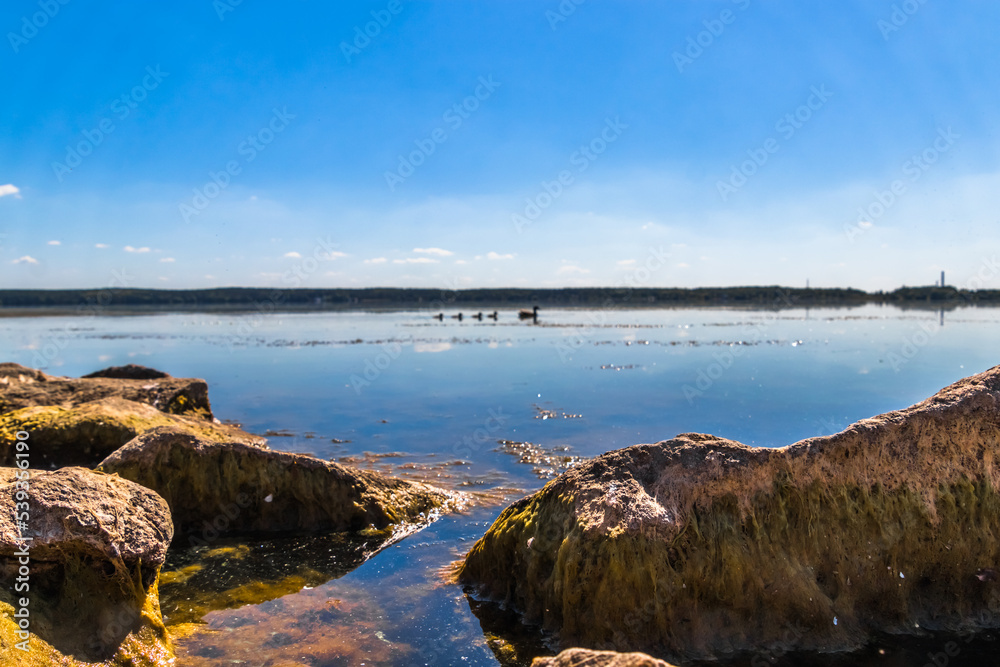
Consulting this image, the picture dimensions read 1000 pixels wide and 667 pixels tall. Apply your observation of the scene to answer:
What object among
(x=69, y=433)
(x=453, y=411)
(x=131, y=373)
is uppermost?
(x=131, y=373)

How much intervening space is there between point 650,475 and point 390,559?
349cm

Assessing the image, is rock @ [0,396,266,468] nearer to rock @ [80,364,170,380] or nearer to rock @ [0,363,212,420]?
rock @ [0,363,212,420]

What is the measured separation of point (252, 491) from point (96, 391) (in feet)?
18.3

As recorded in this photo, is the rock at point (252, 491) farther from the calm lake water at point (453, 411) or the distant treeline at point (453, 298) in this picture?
the distant treeline at point (453, 298)

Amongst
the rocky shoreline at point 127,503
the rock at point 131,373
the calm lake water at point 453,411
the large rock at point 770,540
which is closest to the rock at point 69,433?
the rocky shoreline at point 127,503

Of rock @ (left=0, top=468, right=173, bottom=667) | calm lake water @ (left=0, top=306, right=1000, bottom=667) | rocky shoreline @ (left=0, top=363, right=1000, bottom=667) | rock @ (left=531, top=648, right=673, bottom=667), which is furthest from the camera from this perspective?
calm lake water @ (left=0, top=306, right=1000, bottom=667)

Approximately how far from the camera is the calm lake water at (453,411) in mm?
6035

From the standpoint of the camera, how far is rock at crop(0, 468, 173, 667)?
463 centimetres

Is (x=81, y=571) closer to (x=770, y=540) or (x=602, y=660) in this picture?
→ (x=602, y=660)

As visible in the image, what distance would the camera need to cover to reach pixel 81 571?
503 centimetres

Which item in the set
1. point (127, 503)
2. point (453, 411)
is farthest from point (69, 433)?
point (453, 411)

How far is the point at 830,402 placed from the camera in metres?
17.6

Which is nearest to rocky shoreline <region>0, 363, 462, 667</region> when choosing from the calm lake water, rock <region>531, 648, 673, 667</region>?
the calm lake water

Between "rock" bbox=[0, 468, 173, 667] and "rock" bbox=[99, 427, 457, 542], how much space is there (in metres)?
3.02
